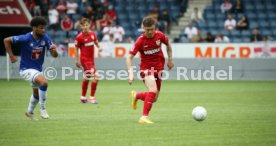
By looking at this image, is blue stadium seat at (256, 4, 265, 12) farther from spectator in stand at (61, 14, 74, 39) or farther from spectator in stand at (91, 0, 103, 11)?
spectator in stand at (61, 14, 74, 39)

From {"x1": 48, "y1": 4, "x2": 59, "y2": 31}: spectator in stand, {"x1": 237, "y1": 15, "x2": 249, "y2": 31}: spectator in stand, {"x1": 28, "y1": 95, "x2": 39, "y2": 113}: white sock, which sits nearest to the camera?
{"x1": 28, "y1": 95, "x2": 39, "y2": 113}: white sock

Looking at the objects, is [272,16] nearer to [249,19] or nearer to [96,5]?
[249,19]

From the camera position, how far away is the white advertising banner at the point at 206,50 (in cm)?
3133

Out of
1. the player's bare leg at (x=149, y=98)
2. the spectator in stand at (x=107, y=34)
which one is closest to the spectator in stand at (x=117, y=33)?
the spectator in stand at (x=107, y=34)

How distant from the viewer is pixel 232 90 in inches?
944

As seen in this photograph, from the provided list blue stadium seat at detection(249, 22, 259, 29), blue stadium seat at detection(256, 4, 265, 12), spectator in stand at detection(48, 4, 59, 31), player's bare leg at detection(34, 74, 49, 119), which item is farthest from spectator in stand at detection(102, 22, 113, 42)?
player's bare leg at detection(34, 74, 49, 119)

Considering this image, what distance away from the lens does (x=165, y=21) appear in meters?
34.2

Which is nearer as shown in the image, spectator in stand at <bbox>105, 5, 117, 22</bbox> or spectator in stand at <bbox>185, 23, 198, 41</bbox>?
spectator in stand at <bbox>185, 23, 198, 41</bbox>

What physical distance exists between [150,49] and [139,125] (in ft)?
5.93

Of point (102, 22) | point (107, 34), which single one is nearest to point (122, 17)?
point (102, 22)

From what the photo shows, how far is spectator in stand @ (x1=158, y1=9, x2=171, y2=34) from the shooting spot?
3362 cm

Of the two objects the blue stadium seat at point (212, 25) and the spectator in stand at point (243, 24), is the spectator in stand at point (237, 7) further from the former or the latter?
the blue stadium seat at point (212, 25)

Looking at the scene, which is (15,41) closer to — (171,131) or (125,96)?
(171,131)

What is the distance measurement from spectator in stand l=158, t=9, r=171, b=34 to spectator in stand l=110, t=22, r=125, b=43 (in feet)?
6.70
